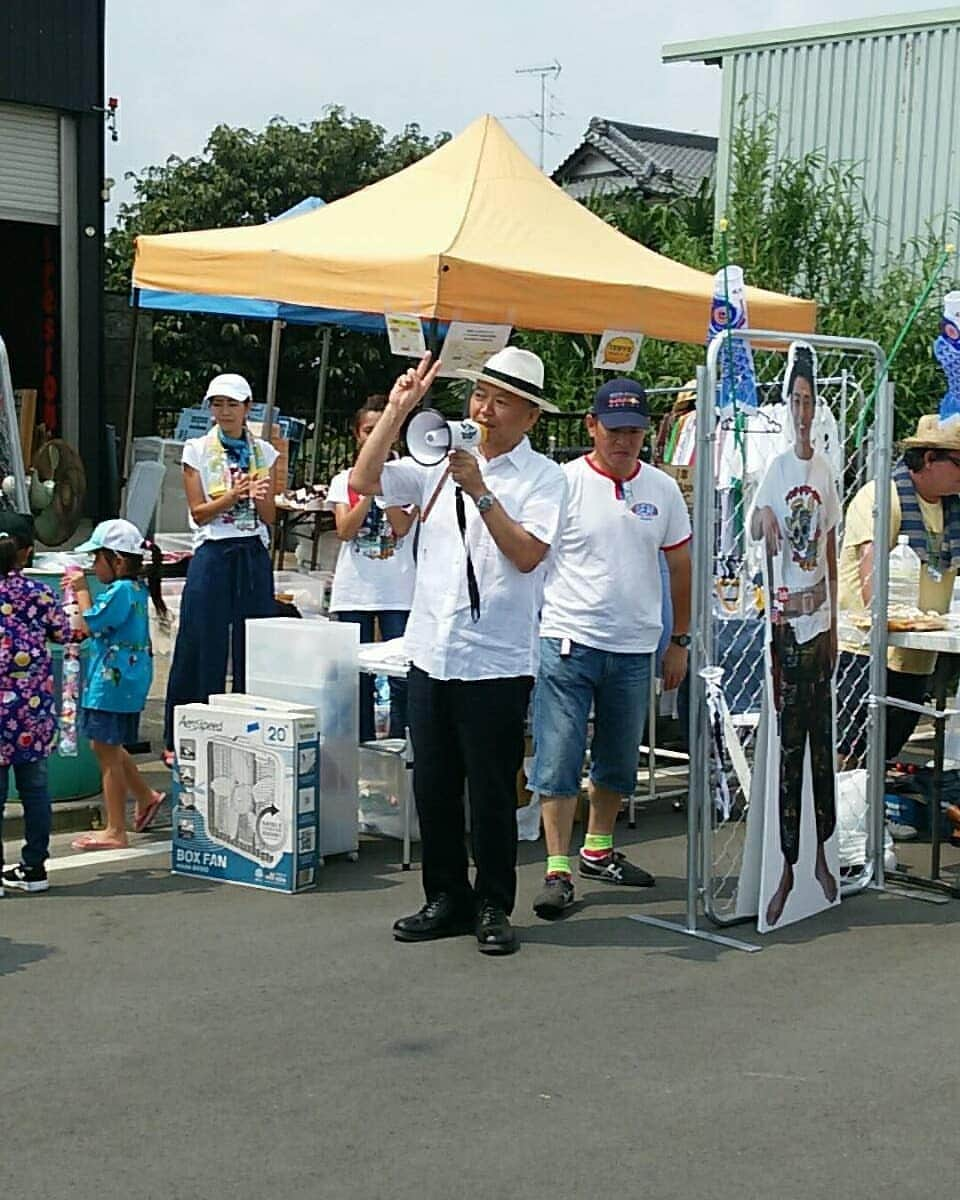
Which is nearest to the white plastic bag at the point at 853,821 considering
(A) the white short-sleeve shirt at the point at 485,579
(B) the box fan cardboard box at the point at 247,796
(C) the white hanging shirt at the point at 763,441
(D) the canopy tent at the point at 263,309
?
(C) the white hanging shirt at the point at 763,441

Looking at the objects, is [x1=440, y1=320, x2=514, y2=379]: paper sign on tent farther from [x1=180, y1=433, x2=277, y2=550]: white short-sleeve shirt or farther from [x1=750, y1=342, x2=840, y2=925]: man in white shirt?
[x1=750, y1=342, x2=840, y2=925]: man in white shirt

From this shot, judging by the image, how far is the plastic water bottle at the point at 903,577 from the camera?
798cm

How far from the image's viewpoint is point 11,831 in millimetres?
7637

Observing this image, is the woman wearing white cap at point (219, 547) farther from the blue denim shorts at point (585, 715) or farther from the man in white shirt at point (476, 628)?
the man in white shirt at point (476, 628)

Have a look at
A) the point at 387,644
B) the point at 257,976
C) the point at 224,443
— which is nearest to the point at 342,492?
the point at 224,443

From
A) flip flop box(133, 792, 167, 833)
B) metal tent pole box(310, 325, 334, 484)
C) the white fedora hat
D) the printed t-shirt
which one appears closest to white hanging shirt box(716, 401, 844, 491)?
the white fedora hat

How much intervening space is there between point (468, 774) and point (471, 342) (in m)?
2.85

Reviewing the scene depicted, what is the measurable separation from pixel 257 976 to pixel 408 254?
4.02m

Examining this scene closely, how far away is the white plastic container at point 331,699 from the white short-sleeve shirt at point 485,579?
3.80ft

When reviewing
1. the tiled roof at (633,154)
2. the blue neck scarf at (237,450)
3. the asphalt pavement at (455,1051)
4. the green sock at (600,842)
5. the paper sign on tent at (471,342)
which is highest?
the tiled roof at (633,154)

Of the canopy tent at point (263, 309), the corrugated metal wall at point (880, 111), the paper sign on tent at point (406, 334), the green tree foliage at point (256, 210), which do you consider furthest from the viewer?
the green tree foliage at point (256, 210)

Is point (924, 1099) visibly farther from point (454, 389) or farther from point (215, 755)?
point (454, 389)

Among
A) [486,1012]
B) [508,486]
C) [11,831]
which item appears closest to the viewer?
[486,1012]

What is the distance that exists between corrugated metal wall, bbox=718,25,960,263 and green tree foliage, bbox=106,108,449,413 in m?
7.53
